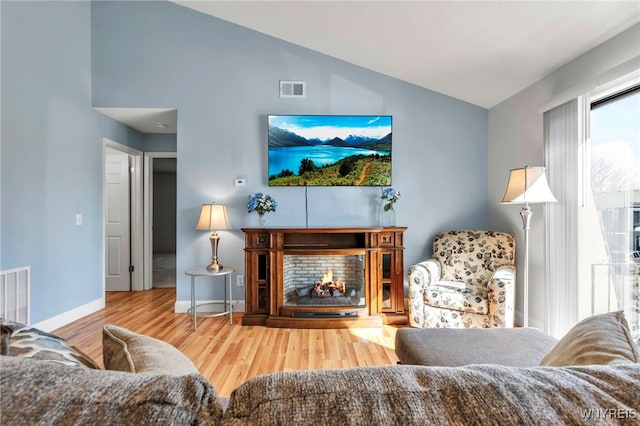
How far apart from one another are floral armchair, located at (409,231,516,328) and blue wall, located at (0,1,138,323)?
11.7ft

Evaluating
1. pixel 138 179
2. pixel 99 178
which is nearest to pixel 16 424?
pixel 99 178

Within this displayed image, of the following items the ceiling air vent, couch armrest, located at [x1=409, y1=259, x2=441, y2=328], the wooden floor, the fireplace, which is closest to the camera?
the wooden floor

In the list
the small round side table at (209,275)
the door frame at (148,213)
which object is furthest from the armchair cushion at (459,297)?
the door frame at (148,213)

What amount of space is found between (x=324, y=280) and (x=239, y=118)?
6.99ft

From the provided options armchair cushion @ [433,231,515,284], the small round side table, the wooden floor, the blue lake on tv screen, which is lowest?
the wooden floor

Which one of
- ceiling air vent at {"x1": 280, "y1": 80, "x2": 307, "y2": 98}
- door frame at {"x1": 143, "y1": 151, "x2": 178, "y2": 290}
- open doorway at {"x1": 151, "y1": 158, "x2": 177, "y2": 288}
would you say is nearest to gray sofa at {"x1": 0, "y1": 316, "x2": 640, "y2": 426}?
ceiling air vent at {"x1": 280, "y1": 80, "x2": 307, "y2": 98}

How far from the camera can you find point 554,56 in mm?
2602

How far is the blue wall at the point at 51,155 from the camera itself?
2.68m

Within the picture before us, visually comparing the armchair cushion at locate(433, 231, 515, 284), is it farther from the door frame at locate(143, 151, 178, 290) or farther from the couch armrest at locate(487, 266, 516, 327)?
the door frame at locate(143, 151, 178, 290)

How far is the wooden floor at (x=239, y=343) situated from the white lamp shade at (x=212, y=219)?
40.0 inches

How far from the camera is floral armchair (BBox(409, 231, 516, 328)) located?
2705 millimetres

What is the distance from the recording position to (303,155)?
3.65 meters

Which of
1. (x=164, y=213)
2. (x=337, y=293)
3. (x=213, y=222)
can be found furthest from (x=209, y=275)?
(x=164, y=213)

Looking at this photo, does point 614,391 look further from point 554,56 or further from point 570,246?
point 554,56
